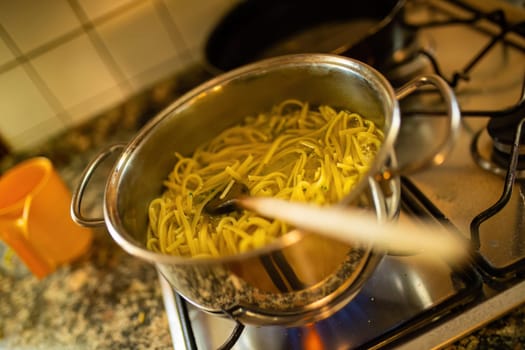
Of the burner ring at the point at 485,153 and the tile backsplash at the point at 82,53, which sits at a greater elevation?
the tile backsplash at the point at 82,53

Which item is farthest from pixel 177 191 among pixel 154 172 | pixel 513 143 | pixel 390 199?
pixel 513 143

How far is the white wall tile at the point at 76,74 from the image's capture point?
3.47ft

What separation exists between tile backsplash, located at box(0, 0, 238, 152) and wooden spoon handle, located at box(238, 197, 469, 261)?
608mm

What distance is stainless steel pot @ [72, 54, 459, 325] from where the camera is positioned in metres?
0.48

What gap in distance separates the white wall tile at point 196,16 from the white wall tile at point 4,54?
0.36 m

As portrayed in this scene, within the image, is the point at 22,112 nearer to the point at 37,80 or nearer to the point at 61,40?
the point at 37,80

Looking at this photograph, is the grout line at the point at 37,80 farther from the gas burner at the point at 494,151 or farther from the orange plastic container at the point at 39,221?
the gas burner at the point at 494,151

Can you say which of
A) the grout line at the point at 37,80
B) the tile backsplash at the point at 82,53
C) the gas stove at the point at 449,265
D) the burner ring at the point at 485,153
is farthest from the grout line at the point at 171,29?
the burner ring at the point at 485,153

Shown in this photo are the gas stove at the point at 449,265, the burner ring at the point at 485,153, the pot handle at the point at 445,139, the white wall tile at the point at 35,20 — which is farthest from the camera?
the white wall tile at the point at 35,20

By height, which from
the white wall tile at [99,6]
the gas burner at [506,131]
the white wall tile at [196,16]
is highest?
the white wall tile at [99,6]

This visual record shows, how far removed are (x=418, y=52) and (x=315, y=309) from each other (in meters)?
0.55

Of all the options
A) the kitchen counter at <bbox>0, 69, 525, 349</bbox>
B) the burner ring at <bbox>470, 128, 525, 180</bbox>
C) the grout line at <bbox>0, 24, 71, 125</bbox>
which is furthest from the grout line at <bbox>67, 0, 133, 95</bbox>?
the burner ring at <bbox>470, 128, 525, 180</bbox>

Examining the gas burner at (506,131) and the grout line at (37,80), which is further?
the grout line at (37,80)

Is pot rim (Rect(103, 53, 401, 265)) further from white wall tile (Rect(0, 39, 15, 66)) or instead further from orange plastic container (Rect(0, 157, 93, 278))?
white wall tile (Rect(0, 39, 15, 66))
